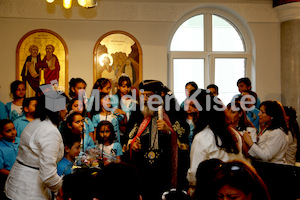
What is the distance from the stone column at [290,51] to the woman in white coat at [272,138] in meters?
4.00

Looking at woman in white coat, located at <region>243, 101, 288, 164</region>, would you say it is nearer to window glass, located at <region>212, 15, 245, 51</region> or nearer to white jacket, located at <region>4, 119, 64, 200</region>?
white jacket, located at <region>4, 119, 64, 200</region>

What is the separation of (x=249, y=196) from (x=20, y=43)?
710 centimetres

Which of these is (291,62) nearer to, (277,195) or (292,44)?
(292,44)

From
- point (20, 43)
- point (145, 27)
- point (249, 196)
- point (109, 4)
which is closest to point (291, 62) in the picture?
point (145, 27)

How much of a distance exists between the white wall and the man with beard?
3.75m

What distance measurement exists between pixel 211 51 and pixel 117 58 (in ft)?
7.59

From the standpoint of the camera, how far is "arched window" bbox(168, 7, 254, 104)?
29.0ft

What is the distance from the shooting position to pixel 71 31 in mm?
8172

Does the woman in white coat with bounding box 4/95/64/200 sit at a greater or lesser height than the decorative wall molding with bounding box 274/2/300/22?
lesser

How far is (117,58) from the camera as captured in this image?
8.27 meters

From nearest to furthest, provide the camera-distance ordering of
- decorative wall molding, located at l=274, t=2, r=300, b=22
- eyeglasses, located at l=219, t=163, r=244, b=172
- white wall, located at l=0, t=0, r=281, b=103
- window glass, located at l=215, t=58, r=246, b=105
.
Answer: eyeglasses, located at l=219, t=163, r=244, b=172, white wall, located at l=0, t=0, r=281, b=103, decorative wall molding, located at l=274, t=2, r=300, b=22, window glass, located at l=215, t=58, r=246, b=105

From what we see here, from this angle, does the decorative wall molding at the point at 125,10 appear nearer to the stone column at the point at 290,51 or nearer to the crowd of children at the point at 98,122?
the stone column at the point at 290,51

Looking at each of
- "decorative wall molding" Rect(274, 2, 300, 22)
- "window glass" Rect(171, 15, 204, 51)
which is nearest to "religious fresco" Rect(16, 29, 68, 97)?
"window glass" Rect(171, 15, 204, 51)

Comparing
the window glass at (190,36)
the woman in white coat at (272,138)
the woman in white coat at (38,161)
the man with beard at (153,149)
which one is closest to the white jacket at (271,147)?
the woman in white coat at (272,138)
